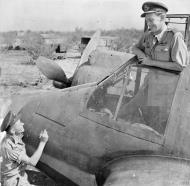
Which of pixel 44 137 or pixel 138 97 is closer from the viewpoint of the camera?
pixel 138 97

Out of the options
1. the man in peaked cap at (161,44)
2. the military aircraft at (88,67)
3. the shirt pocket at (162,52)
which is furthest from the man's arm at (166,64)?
the military aircraft at (88,67)

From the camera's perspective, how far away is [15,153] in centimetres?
483

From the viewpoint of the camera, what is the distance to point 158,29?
441 cm

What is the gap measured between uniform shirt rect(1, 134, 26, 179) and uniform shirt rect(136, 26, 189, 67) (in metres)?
2.11

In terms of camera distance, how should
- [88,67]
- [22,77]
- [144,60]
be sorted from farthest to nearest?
[22,77] → [88,67] → [144,60]

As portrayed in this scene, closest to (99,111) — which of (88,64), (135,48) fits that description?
(135,48)

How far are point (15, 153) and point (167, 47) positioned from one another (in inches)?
95.1

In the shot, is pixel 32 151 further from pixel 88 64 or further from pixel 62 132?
pixel 88 64

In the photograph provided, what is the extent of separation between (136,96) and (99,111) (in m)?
0.50

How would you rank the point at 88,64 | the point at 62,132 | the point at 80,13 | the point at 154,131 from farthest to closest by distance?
the point at 80,13 < the point at 88,64 < the point at 62,132 < the point at 154,131

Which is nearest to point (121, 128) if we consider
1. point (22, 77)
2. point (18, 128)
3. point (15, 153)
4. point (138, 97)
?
point (138, 97)

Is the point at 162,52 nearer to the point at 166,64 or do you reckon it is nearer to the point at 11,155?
the point at 166,64

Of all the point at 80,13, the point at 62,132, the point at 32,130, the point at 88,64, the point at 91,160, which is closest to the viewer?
the point at 91,160

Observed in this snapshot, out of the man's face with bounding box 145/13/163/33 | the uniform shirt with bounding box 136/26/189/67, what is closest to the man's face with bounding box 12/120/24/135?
the uniform shirt with bounding box 136/26/189/67
